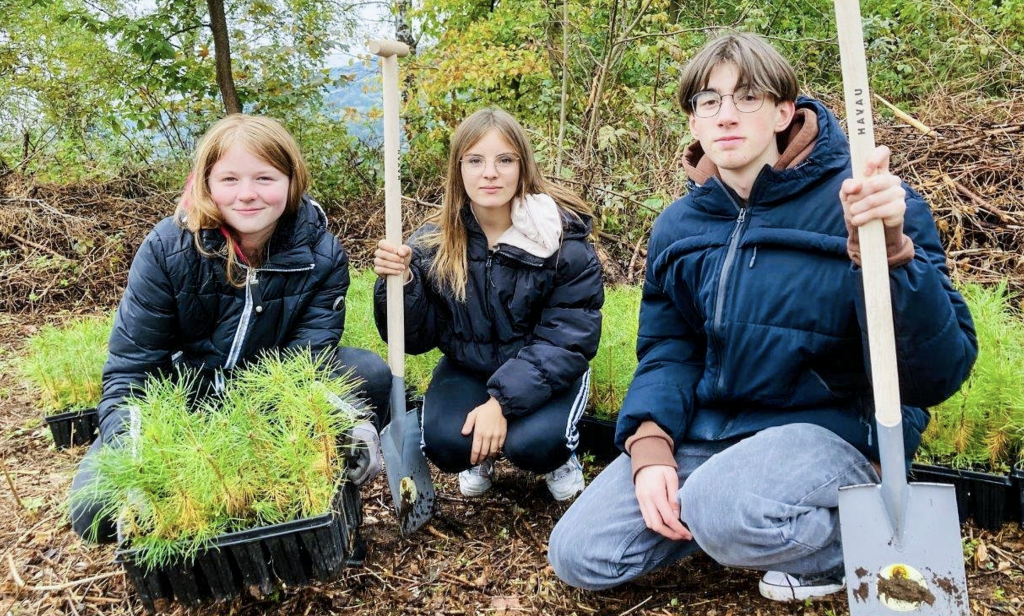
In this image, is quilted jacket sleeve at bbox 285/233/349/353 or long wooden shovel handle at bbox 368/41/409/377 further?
quilted jacket sleeve at bbox 285/233/349/353

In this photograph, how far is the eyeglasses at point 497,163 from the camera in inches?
95.0

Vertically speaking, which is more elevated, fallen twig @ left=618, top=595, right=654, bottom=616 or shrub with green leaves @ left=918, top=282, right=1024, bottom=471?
shrub with green leaves @ left=918, top=282, right=1024, bottom=471

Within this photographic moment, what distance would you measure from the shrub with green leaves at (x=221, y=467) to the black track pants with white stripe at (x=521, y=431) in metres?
0.42

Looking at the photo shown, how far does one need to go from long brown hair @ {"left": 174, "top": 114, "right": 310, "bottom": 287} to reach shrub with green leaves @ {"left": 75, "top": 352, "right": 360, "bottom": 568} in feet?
1.67

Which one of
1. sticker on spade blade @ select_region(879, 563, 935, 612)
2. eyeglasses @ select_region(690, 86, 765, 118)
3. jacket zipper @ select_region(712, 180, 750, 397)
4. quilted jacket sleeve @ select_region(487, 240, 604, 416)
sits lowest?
sticker on spade blade @ select_region(879, 563, 935, 612)

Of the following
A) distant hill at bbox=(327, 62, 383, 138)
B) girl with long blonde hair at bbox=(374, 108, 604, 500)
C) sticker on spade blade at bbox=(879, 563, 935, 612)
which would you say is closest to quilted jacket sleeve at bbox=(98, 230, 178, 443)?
girl with long blonde hair at bbox=(374, 108, 604, 500)

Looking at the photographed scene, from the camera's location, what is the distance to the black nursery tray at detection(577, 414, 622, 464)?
9.05ft

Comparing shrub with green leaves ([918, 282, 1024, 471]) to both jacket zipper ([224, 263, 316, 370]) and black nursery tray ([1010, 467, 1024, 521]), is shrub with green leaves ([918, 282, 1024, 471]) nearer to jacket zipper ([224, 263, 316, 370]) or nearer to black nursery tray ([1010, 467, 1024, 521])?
black nursery tray ([1010, 467, 1024, 521])

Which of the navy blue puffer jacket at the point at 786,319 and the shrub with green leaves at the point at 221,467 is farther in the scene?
the shrub with green leaves at the point at 221,467

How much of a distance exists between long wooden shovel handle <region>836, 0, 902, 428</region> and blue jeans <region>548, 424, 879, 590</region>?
288 mm

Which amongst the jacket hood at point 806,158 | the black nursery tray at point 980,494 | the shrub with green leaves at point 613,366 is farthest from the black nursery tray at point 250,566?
the black nursery tray at point 980,494

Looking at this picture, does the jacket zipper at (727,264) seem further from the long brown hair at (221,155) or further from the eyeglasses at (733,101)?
the long brown hair at (221,155)

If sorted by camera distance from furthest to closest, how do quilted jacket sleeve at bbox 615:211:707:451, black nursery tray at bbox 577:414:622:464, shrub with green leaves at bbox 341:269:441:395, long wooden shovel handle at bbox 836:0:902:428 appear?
shrub with green leaves at bbox 341:269:441:395
black nursery tray at bbox 577:414:622:464
quilted jacket sleeve at bbox 615:211:707:451
long wooden shovel handle at bbox 836:0:902:428

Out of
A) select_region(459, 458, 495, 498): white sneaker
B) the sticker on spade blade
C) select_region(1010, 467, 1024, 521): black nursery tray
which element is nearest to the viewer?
the sticker on spade blade
